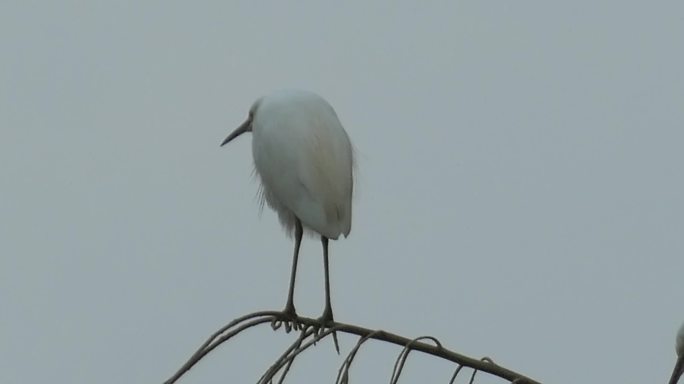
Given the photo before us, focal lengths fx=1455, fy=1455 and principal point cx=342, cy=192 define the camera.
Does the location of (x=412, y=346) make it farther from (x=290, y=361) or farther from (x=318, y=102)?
(x=318, y=102)

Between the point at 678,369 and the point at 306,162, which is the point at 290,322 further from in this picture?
the point at 678,369

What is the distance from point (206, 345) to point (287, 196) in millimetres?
1864

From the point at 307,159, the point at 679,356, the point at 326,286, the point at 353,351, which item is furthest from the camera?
the point at 679,356

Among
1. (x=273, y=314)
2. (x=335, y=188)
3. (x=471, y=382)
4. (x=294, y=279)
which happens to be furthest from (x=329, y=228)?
(x=471, y=382)

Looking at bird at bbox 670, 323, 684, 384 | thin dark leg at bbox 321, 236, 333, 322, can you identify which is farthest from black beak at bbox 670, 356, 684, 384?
thin dark leg at bbox 321, 236, 333, 322

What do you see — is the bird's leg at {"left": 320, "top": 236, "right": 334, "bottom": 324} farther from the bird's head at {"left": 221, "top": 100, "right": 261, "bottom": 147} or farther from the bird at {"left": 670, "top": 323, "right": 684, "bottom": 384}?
the bird at {"left": 670, "top": 323, "right": 684, "bottom": 384}

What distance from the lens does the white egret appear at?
17.7 ft

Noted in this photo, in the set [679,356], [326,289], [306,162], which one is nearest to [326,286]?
[326,289]

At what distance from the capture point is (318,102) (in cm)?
562

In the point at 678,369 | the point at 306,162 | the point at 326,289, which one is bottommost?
the point at 678,369

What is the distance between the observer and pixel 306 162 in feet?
17.7

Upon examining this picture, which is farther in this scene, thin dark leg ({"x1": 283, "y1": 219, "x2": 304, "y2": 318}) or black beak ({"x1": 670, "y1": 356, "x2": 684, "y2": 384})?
black beak ({"x1": 670, "y1": 356, "x2": 684, "y2": 384})

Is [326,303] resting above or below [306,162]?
below

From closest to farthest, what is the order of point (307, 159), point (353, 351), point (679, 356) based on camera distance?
1. point (353, 351)
2. point (307, 159)
3. point (679, 356)
